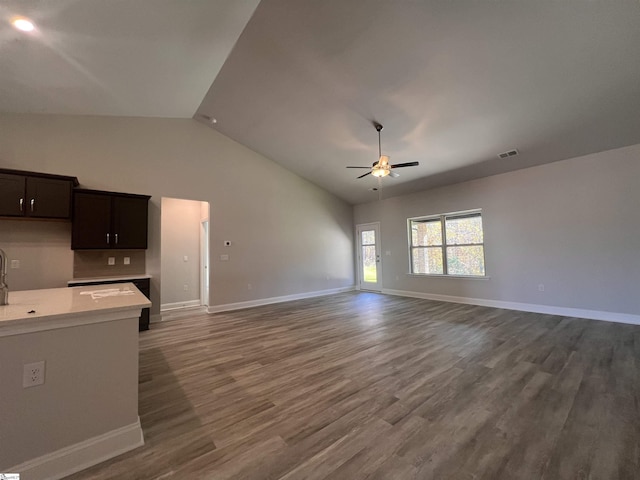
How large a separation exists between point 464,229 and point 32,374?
22.9 feet

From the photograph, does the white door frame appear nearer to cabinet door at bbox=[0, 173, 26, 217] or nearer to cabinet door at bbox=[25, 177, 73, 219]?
cabinet door at bbox=[25, 177, 73, 219]

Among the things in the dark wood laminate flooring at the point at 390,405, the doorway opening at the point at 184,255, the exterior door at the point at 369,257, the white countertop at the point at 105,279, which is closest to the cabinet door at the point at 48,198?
the white countertop at the point at 105,279

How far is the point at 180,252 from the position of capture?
610cm

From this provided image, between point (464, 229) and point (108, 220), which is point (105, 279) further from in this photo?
point (464, 229)

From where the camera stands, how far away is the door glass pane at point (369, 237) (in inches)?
320

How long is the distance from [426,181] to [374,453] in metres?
5.90

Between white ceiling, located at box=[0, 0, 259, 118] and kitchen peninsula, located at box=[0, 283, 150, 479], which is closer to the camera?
kitchen peninsula, located at box=[0, 283, 150, 479]

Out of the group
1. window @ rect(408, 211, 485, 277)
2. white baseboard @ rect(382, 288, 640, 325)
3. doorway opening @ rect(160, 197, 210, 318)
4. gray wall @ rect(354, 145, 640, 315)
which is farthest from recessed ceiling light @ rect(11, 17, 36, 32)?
white baseboard @ rect(382, 288, 640, 325)

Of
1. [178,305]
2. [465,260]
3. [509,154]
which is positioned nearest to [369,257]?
[465,260]

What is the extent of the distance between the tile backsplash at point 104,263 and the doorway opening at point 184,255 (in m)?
1.18

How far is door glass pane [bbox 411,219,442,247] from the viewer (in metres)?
6.60

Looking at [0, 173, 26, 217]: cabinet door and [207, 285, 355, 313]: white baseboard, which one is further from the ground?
[0, 173, 26, 217]: cabinet door

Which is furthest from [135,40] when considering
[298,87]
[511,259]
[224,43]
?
[511,259]

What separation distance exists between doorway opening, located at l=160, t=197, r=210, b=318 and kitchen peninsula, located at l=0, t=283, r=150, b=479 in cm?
413
